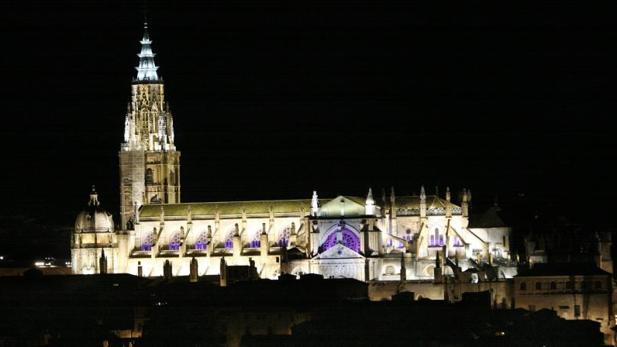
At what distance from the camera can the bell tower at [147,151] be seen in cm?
13838

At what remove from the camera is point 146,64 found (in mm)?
140250

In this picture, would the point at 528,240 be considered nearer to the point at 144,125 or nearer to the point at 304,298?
the point at 304,298

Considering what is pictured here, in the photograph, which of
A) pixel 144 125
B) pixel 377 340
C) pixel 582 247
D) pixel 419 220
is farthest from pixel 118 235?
pixel 377 340

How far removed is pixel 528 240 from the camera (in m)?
124

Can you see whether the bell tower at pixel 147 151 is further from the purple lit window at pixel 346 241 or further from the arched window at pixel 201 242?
the purple lit window at pixel 346 241

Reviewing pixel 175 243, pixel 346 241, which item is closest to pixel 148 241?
pixel 175 243

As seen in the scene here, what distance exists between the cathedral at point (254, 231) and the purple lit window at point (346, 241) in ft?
0.19

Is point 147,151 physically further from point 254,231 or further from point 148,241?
point 254,231

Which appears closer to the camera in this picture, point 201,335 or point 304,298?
point 201,335

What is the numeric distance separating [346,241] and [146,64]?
77.1 feet

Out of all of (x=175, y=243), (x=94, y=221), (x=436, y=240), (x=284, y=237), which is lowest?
(x=436, y=240)

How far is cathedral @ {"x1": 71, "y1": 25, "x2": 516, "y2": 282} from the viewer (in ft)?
403

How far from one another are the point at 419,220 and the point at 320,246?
613cm

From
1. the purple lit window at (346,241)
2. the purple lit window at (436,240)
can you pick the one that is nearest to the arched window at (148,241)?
the purple lit window at (346,241)
